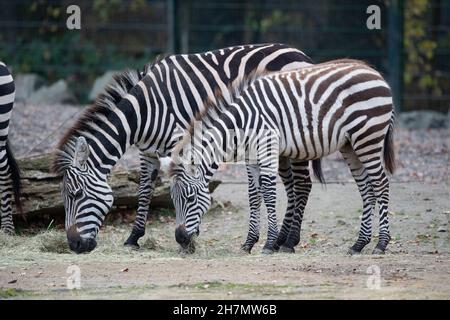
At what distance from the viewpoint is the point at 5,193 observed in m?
8.95

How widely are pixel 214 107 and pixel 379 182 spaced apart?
1662mm

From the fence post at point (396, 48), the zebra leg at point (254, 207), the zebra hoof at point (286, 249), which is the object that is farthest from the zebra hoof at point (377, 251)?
the fence post at point (396, 48)

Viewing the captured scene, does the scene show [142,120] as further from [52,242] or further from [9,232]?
[9,232]

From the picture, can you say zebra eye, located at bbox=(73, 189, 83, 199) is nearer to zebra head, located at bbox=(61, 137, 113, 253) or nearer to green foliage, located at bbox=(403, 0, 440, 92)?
zebra head, located at bbox=(61, 137, 113, 253)

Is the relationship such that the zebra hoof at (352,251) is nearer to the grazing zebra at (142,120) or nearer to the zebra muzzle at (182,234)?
the grazing zebra at (142,120)

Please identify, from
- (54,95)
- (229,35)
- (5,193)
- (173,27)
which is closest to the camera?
(5,193)

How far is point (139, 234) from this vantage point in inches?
336

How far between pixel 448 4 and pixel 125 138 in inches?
408

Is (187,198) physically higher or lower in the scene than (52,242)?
higher

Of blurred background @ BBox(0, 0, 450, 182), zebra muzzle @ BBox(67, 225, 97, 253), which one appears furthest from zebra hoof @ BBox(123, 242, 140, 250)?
blurred background @ BBox(0, 0, 450, 182)

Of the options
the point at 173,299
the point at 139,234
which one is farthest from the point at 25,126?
the point at 173,299

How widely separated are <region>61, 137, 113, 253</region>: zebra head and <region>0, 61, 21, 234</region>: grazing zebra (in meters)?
1.20

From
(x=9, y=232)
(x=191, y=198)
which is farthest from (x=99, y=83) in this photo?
(x=191, y=198)

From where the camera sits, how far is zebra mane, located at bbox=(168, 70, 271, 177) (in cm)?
776
